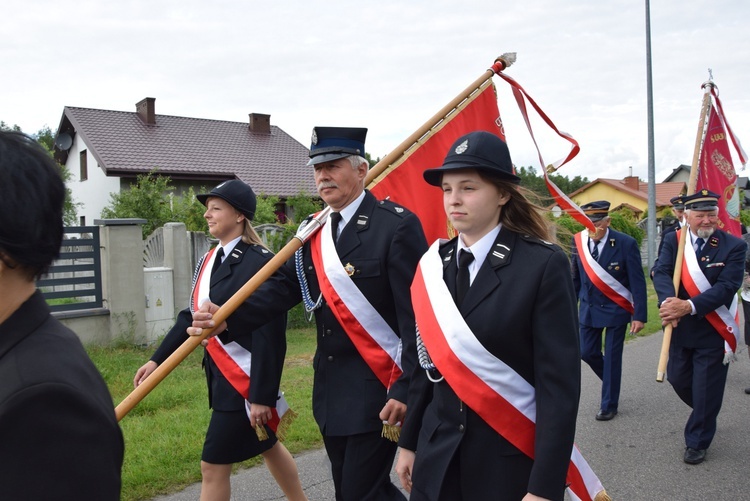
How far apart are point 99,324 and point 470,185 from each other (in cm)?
755

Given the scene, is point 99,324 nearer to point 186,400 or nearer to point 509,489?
point 186,400

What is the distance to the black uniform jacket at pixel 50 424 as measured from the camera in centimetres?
113

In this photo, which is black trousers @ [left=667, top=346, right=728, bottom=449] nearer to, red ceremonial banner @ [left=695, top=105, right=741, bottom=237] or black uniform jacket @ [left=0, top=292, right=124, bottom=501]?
red ceremonial banner @ [left=695, top=105, right=741, bottom=237]

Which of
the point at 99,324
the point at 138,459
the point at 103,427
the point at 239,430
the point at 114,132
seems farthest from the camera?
the point at 114,132

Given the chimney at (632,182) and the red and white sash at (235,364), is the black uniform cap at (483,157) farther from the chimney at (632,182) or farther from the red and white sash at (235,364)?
the chimney at (632,182)

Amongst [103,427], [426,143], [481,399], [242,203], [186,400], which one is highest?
[426,143]

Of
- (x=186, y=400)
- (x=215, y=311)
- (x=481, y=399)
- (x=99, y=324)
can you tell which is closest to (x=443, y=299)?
(x=481, y=399)

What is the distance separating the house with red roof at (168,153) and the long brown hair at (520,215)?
2149cm

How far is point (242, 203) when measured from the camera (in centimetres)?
395

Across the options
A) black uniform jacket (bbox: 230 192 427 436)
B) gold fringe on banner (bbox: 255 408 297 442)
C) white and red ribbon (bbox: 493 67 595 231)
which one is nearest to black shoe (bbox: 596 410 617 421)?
white and red ribbon (bbox: 493 67 595 231)

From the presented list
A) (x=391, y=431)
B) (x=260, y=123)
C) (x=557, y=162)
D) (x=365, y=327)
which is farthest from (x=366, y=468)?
(x=260, y=123)

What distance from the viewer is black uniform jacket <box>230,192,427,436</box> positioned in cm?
302

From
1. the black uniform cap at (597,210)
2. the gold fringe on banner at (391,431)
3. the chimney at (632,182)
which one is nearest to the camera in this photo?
the gold fringe on banner at (391,431)

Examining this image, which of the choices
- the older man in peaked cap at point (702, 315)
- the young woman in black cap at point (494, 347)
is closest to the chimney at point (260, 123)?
the older man in peaked cap at point (702, 315)
